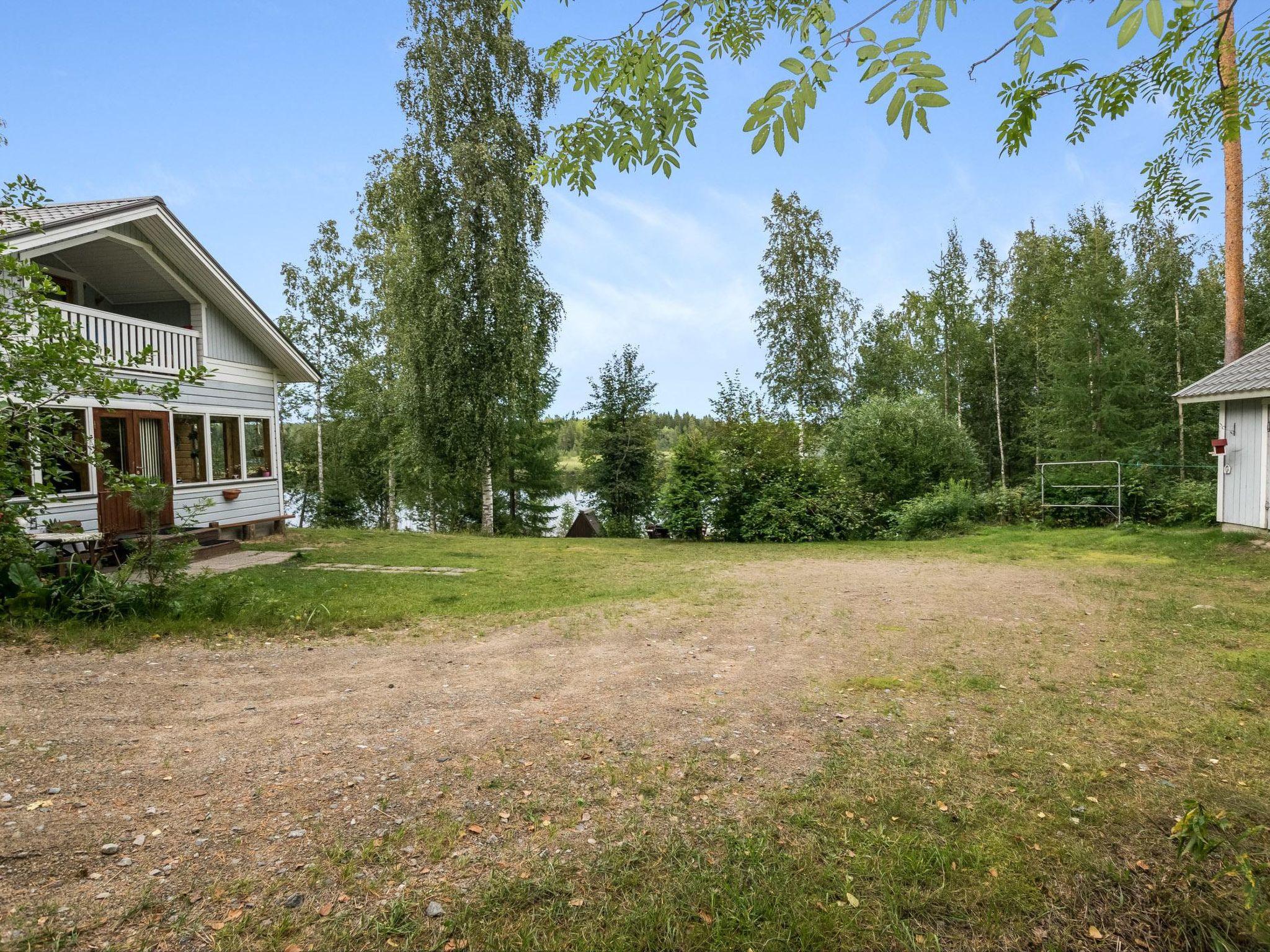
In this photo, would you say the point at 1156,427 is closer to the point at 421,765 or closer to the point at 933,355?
the point at 933,355

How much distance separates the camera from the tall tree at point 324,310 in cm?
2491

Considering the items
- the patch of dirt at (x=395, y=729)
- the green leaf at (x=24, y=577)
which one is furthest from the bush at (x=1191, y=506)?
the green leaf at (x=24, y=577)

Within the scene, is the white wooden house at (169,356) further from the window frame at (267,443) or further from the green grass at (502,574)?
the green grass at (502,574)

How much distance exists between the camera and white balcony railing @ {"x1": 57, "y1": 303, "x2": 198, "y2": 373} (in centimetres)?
997

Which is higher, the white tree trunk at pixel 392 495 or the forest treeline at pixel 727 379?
the forest treeline at pixel 727 379

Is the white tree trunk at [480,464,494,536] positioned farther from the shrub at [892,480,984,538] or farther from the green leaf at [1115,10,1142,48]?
the green leaf at [1115,10,1142,48]

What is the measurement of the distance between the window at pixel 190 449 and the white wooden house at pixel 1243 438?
696 inches

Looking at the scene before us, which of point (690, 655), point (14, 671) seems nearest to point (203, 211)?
point (14, 671)

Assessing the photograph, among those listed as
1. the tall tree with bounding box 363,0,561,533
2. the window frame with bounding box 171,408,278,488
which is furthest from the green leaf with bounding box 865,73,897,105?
the tall tree with bounding box 363,0,561,533

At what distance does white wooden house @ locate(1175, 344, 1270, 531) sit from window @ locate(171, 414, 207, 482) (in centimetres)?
1768

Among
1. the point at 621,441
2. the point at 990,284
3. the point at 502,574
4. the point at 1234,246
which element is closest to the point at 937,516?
the point at 1234,246

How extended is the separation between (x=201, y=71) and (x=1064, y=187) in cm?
2781

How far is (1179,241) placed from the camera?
882 inches

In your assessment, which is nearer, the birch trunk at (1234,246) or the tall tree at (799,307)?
the birch trunk at (1234,246)
